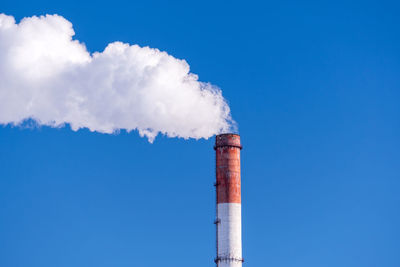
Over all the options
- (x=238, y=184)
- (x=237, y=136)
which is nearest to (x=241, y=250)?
(x=238, y=184)

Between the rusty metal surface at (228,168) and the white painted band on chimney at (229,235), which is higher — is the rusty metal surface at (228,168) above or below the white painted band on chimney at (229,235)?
above

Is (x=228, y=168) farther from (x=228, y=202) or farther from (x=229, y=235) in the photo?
(x=229, y=235)

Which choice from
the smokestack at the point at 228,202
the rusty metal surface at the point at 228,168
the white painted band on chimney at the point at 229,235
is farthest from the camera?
the rusty metal surface at the point at 228,168

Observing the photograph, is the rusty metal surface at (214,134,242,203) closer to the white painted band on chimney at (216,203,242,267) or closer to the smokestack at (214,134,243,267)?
the smokestack at (214,134,243,267)

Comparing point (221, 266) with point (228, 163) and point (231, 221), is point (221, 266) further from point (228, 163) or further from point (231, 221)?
point (228, 163)

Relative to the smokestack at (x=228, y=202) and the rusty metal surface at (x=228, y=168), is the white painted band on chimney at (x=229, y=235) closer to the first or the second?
the smokestack at (x=228, y=202)

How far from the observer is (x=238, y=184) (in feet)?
168

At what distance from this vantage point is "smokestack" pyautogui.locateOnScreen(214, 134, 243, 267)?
1935 inches

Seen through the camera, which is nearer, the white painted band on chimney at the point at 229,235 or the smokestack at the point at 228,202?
the white painted band on chimney at the point at 229,235

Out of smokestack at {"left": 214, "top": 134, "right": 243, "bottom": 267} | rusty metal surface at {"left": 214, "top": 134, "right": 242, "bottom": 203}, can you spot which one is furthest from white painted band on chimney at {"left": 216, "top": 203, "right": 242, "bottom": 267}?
rusty metal surface at {"left": 214, "top": 134, "right": 242, "bottom": 203}

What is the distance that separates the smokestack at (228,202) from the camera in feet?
161

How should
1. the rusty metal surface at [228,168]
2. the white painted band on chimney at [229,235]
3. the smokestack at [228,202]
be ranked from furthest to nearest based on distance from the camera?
the rusty metal surface at [228,168] → the smokestack at [228,202] → the white painted band on chimney at [229,235]

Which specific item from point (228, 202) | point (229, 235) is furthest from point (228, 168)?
point (229, 235)

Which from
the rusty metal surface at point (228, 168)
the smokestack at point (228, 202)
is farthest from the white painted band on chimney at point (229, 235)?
the rusty metal surface at point (228, 168)
